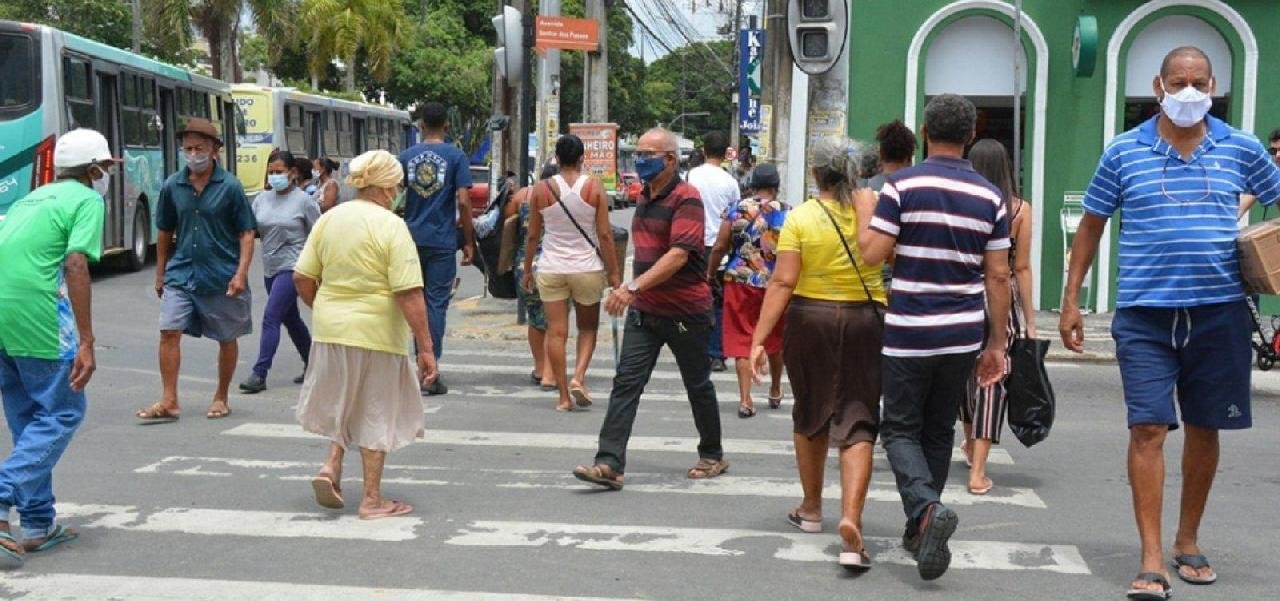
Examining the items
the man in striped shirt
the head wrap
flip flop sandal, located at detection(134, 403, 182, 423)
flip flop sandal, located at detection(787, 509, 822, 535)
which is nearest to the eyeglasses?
the man in striped shirt

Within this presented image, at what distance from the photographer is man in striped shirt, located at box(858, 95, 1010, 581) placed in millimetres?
5504

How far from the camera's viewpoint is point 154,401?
32.7 ft

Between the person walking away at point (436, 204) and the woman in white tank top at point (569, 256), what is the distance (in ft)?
2.20

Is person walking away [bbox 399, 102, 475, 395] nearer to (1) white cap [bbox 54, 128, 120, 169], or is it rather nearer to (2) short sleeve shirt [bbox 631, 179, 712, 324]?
(2) short sleeve shirt [bbox 631, 179, 712, 324]

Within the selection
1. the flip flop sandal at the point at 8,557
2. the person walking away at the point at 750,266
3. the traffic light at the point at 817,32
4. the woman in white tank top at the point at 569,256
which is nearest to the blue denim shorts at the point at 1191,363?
the flip flop sandal at the point at 8,557

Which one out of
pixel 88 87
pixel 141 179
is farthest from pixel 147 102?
pixel 88 87

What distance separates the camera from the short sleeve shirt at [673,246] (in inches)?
291

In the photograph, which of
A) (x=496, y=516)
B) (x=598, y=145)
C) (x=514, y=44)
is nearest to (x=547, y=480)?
(x=496, y=516)

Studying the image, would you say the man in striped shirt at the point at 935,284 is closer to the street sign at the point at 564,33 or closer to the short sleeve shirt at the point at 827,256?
the short sleeve shirt at the point at 827,256

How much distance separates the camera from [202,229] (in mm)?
9328

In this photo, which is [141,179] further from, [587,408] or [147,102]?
[587,408]

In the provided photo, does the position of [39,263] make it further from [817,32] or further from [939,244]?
[817,32]

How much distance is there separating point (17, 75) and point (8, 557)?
13145mm

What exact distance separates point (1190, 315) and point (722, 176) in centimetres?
594
